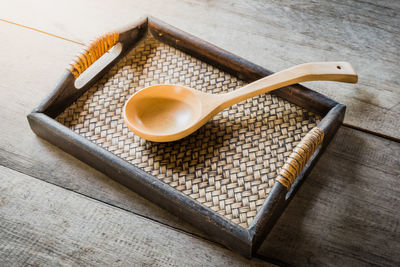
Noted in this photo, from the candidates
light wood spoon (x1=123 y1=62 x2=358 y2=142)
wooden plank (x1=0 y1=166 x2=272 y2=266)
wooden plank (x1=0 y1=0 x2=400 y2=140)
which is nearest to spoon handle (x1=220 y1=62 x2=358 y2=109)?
light wood spoon (x1=123 y1=62 x2=358 y2=142)

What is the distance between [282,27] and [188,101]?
34 cm

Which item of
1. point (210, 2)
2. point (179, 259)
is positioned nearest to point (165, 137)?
point (179, 259)

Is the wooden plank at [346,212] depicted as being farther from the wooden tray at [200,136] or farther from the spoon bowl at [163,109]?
the spoon bowl at [163,109]

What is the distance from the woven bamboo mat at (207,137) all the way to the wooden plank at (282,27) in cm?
14

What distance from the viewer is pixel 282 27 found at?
36.0 inches

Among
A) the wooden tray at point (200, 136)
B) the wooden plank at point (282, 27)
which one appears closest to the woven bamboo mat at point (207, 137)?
the wooden tray at point (200, 136)

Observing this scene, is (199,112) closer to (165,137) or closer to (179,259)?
(165,137)

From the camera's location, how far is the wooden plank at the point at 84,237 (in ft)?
1.95

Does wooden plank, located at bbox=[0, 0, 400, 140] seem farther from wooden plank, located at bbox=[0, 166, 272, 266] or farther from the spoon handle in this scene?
wooden plank, located at bbox=[0, 166, 272, 266]

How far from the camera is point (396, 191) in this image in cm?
66

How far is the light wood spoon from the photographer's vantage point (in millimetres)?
669

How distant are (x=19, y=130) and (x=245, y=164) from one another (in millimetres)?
396

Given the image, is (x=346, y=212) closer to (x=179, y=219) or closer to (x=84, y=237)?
(x=179, y=219)

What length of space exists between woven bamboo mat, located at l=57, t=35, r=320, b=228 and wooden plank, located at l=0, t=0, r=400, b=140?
0.46 feet
